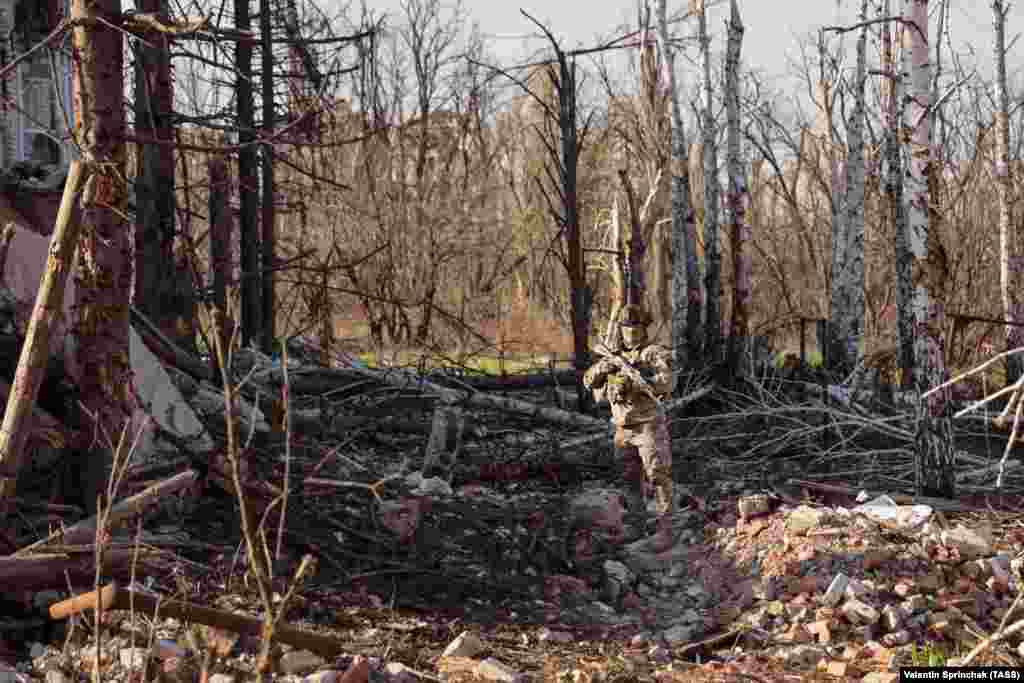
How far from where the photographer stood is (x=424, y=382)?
9.48 m

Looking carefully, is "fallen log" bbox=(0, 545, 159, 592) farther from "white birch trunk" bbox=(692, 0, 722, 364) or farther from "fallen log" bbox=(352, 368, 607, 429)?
"white birch trunk" bbox=(692, 0, 722, 364)

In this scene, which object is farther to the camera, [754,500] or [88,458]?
[754,500]

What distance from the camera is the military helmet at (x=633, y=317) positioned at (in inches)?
261

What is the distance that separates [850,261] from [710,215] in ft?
8.02

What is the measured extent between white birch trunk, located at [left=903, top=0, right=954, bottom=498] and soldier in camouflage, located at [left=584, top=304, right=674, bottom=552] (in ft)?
5.67

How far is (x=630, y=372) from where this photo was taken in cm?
648

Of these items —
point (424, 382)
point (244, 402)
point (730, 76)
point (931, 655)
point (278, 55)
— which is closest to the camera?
point (931, 655)

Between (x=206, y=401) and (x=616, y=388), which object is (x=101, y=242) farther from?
(x=616, y=388)

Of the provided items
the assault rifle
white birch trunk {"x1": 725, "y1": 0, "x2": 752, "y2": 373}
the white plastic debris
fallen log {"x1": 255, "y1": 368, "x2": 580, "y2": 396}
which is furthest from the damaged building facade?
white birch trunk {"x1": 725, "y1": 0, "x2": 752, "y2": 373}

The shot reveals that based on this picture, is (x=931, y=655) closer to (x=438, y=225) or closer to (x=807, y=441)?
(x=807, y=441)

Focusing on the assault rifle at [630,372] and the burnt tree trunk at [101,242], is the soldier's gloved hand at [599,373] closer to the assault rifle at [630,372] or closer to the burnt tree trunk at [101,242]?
the assault rifle at [630,372]

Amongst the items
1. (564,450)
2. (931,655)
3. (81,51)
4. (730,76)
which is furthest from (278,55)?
(931,655)

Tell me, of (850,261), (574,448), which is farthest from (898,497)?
(850,261)

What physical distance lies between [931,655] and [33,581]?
3886 mm
